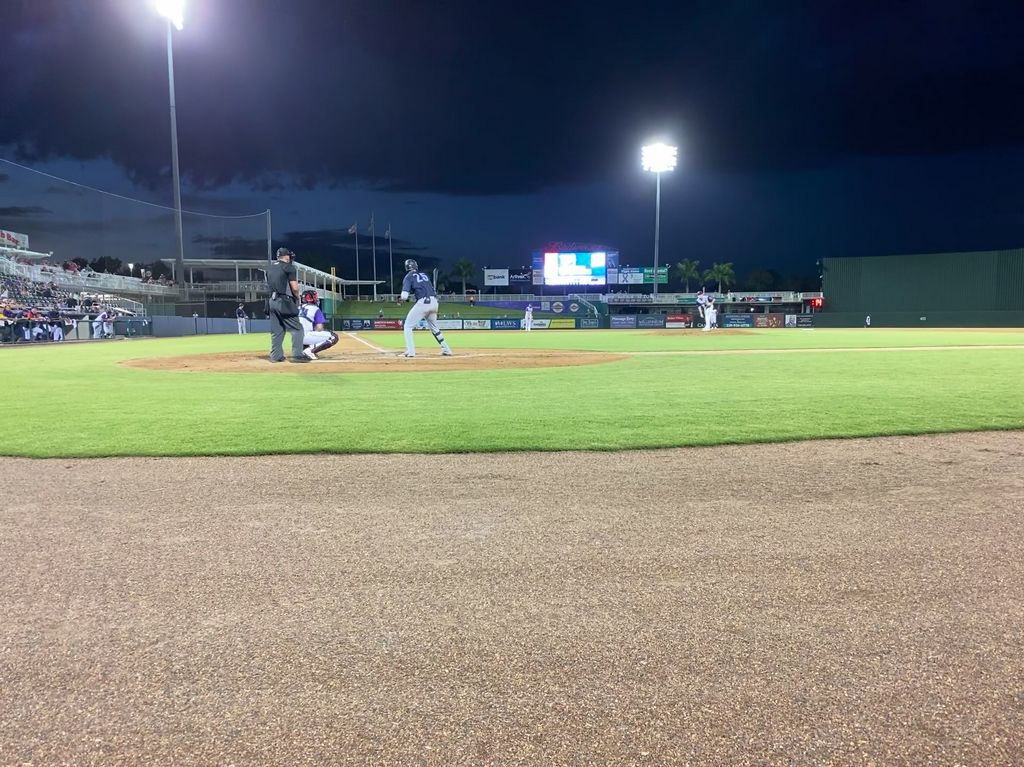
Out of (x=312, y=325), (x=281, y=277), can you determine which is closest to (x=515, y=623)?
(x=281, y=277)

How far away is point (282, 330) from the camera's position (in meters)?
14.8

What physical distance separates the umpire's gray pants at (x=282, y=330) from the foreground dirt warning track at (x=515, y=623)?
10390 mm

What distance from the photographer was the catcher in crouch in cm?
1574

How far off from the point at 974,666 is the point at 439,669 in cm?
187

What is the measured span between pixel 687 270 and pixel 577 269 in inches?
1889

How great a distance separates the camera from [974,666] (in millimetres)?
2111

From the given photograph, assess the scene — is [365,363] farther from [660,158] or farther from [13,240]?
[660,158]

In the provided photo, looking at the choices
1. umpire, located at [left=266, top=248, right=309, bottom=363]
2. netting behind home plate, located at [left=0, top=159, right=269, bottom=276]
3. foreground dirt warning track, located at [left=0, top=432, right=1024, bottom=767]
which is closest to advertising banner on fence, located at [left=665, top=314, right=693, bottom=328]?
netting behind home plate, located at [left=0, top=159, right=269, bottom=276]

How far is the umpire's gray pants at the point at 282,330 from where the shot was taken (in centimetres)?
1445

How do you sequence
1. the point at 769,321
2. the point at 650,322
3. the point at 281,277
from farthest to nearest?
the point at 769,321, the point at 650,322, the point at 281,277

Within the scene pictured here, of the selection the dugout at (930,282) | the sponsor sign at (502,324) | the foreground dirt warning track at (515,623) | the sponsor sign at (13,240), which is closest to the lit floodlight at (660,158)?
the sponsor sign at (502,324)

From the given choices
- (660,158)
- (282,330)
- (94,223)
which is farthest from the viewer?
(660,158)

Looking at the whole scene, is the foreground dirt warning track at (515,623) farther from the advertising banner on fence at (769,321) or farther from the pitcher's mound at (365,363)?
the advertising banner on fence at (769,321)

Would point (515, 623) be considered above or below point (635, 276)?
below
